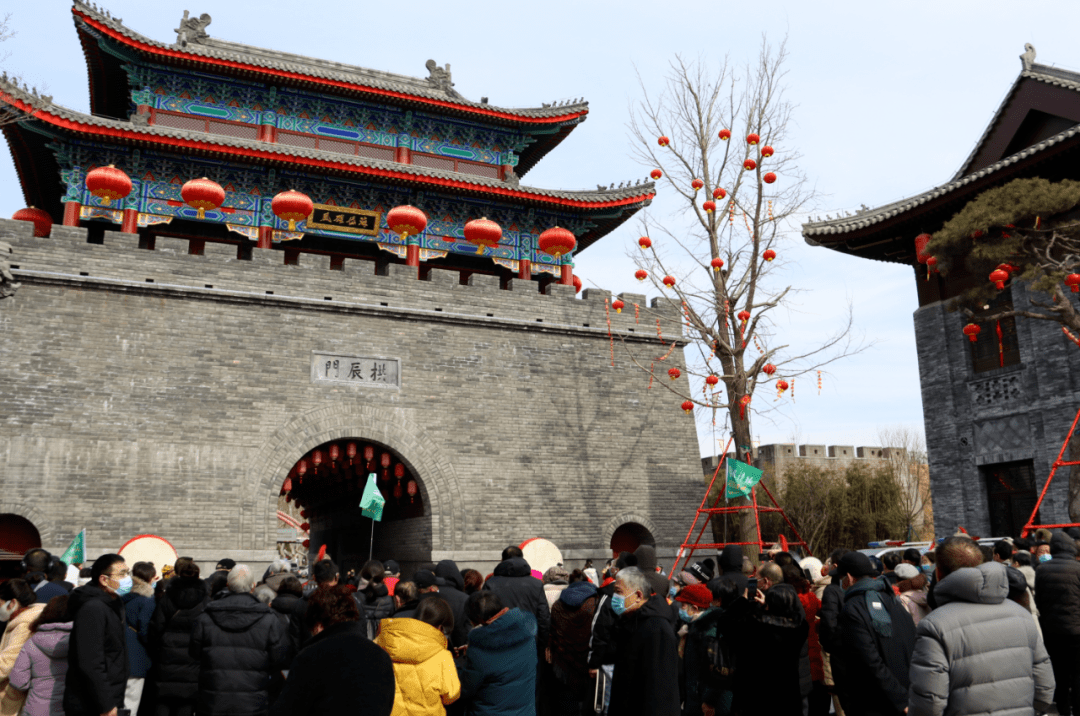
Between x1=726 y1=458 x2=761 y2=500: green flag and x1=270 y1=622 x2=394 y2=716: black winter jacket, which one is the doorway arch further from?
x1=270 y1=622 x2=394 y2=716: black winter jacket

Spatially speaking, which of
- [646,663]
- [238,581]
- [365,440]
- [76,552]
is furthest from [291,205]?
[646,663]

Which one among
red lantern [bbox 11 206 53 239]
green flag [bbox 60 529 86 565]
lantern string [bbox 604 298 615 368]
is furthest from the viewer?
red lantern [bbox 11 206 53 239]

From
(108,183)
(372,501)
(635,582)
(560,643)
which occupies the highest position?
(108,183)

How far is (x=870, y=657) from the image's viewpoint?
3.91m

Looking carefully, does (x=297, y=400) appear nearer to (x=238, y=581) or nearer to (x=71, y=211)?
(x=71, y=211)

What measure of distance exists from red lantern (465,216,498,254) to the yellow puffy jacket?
11.7 metres

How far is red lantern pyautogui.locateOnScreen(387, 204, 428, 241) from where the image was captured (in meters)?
14.1

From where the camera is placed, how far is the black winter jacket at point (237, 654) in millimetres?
3990

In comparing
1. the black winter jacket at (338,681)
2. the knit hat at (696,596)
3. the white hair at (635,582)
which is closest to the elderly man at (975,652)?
the white hair at (635,582)

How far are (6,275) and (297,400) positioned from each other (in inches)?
162

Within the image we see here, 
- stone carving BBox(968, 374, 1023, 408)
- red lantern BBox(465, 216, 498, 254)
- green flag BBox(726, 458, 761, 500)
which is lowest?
green flag BBox(726, 458, 761, 500)

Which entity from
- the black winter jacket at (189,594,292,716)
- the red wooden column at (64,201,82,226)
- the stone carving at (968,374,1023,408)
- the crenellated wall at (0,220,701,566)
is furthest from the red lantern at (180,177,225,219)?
the stone carving at (968,374,1023,408)

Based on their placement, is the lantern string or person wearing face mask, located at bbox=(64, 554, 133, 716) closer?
person wearing face mask, located at bbox=(64, 554, 133, 716)

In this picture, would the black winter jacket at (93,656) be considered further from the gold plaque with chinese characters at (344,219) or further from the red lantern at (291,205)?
the gold plaque with chinese characters at (344,219)
